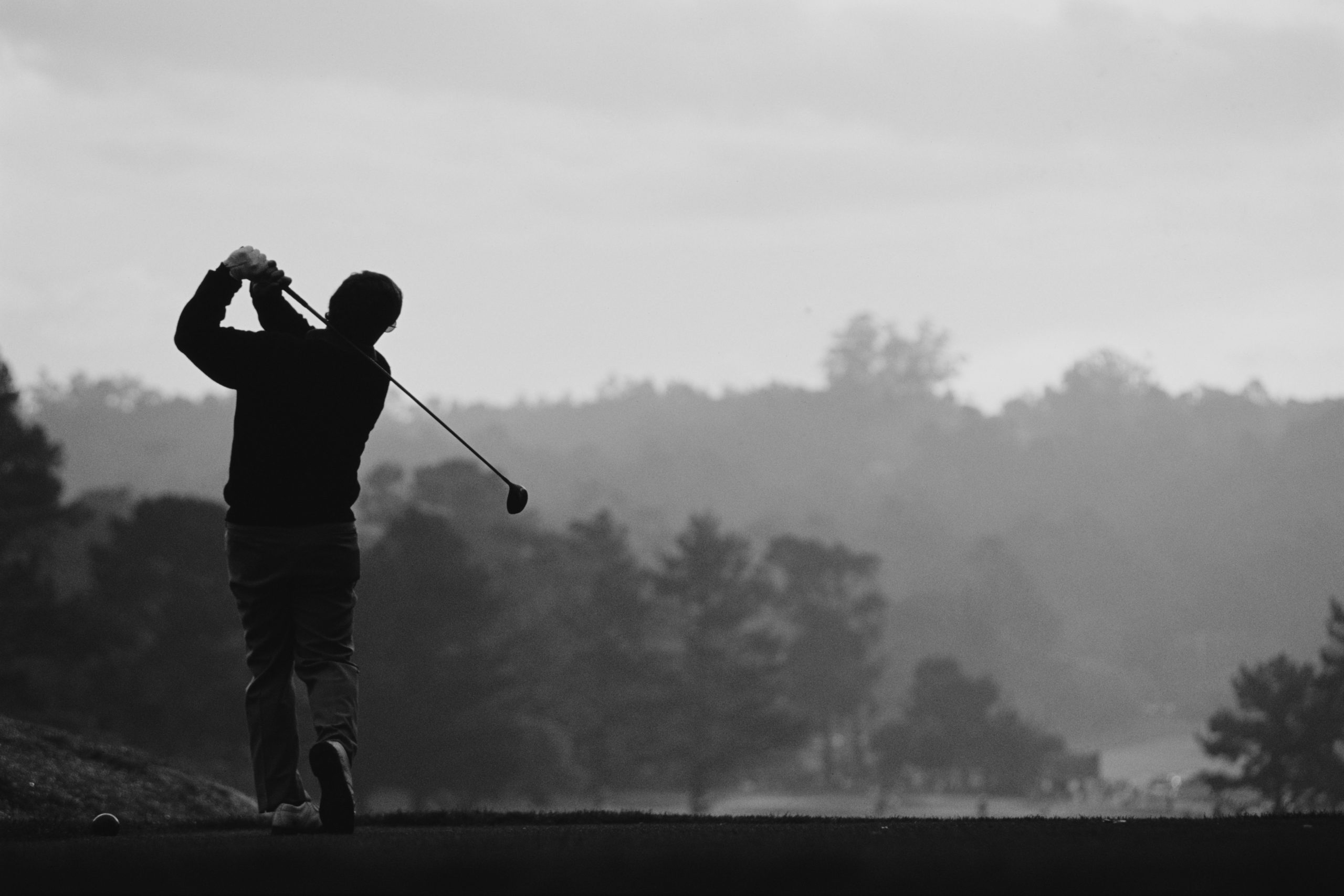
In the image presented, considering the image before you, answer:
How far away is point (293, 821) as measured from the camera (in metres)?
8.66

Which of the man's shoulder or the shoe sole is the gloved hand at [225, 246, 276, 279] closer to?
the man's shoulder

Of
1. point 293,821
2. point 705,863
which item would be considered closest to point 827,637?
point 293,821

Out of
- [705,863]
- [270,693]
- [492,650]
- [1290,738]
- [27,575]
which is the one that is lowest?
[705,863]

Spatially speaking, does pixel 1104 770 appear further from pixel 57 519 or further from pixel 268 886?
pixel 268 886

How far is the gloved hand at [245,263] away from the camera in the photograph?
8727 mm

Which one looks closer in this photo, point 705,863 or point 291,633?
point 705,863

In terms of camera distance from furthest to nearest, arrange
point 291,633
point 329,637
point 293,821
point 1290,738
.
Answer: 1. point 1290,738
2. point 291,633
3. point 329,637
4. point 293,821

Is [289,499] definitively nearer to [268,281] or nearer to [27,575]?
[268,281]

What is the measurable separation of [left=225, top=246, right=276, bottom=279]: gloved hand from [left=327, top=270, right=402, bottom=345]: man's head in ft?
1.11

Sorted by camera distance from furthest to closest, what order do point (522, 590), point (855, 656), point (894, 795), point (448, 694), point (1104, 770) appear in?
point (1104, 770) < point (855, 656) < point (894, 795) < point (522, 590) < point (448, 694)

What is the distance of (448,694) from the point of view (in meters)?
72.6

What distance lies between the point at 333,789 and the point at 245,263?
6.96 feet

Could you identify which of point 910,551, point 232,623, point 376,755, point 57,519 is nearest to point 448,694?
point 376,755

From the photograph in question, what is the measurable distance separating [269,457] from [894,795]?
8947cm
